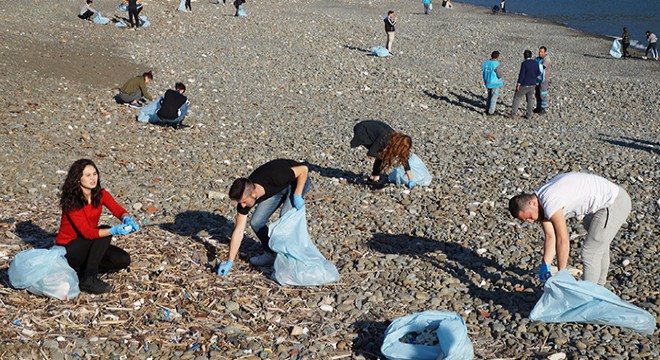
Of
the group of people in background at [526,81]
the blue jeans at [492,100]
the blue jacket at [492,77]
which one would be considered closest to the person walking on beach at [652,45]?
the group of people in background at [526,81]

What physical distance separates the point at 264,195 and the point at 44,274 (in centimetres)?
214

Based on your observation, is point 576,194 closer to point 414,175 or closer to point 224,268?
point 224,268

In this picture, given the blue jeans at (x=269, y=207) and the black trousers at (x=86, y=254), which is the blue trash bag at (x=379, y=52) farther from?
the black trousers at (x=86, y=254)

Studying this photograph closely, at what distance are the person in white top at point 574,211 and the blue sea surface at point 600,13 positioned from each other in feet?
111

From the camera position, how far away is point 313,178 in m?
11.1

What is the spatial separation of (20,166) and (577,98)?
1429 centimetres

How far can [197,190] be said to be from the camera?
10.2m

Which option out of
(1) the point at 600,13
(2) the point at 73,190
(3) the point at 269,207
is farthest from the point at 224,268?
(1) the point at 600,13

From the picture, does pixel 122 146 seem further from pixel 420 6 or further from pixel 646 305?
pixel 420 6

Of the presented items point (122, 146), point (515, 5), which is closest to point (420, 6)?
point (515, 5)

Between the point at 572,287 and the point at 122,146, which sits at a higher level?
the point at 572,287

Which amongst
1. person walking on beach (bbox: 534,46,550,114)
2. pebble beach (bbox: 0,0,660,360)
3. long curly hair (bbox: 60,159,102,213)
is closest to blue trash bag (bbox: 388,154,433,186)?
pebble beach (bbox: 0,0,660,360)

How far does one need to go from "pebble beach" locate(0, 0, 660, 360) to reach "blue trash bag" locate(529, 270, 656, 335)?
102 mm

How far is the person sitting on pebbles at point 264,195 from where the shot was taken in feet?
21.3
